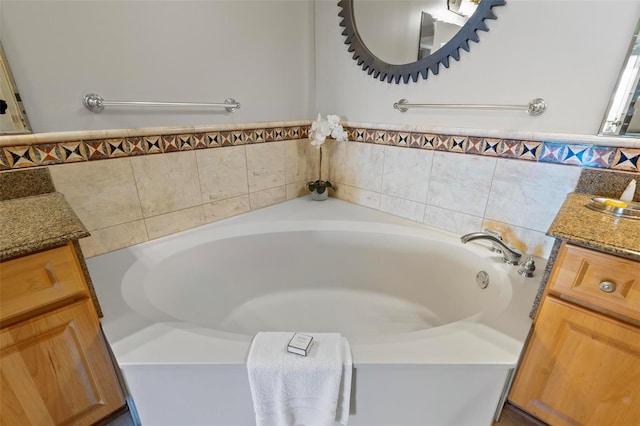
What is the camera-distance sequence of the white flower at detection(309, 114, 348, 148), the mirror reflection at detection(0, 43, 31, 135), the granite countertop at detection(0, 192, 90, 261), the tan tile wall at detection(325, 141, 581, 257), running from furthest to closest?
the white flower at detection(309, 114, 348, 148) → the tan tile wall at detection(325, 141, 581, 257) → the mirror reflection at detection(0, 43, 31, 135) → the granite countertop at detection(0, 192, 90, 261)

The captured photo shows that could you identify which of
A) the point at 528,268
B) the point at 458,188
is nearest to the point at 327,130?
the point at 458,188

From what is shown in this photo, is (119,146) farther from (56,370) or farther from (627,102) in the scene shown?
(627,102)

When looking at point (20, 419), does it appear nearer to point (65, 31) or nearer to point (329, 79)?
point (65, 31)

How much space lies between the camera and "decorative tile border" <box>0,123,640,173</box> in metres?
1.05

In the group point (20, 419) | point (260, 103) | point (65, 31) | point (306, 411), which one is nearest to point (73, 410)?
point (20, 419)

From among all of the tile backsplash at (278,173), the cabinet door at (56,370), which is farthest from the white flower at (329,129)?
the cabinet door at (56,370)

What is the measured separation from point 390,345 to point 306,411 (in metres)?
0.31

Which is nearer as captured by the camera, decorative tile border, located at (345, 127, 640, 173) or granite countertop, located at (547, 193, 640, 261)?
granite countertop, located at (547, 193, 640, 261)

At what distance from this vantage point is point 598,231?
84 centimetres

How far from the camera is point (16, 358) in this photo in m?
0.80

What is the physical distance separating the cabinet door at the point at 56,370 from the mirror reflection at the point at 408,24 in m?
1.68

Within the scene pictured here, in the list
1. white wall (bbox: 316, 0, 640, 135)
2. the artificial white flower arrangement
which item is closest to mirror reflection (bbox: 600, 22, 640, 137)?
white wall (bbox: 316, 0, 640, 135)

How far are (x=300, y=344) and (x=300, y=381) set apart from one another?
0.30 ft

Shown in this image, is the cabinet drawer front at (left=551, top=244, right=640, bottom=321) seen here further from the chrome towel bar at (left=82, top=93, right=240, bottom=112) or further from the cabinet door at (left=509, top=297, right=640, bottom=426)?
the chrome towel bar at (left=82, top=93, right=240, bottom=112)
